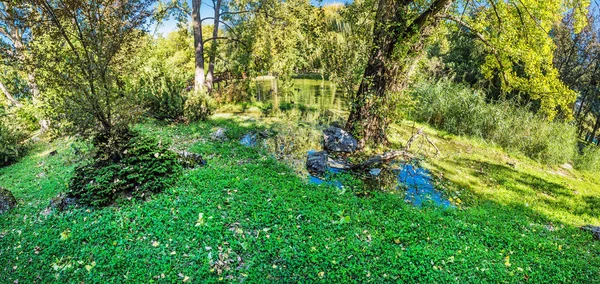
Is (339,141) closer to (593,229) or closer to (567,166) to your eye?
(593,229)

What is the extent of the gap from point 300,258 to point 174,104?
24.8 ft

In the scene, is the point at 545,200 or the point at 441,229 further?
the point at 545,200

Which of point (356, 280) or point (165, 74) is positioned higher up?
point (165, 74)

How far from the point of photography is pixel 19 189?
17.5 feet

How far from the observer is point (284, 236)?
3.66 meters

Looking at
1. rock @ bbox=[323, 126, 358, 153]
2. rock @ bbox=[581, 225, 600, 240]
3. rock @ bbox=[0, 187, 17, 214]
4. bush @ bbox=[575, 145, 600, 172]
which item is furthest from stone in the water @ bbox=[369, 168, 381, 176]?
bush @ bbox=[575, 145, 600, 172]

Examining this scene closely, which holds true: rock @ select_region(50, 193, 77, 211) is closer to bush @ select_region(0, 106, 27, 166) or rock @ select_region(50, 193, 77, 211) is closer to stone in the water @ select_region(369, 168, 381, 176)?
stone in the water @ select_region(369, 168, 381, 176)

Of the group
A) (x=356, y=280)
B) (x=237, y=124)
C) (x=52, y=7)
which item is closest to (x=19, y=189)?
(x=52, y=7)

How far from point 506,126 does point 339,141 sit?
6.24 meters

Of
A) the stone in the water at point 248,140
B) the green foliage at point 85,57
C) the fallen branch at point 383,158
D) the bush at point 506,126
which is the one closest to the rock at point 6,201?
the green foliage at point 85,57

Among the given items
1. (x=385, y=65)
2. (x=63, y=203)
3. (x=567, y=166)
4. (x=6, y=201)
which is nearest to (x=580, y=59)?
(x=567, y=166)

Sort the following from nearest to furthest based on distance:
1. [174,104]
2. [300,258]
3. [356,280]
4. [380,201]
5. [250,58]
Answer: [356,280] < [300,258] < [380,201] < [174,104] < [250,58]

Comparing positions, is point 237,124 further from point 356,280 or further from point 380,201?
point 356,280

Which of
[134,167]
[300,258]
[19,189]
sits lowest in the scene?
[19,189]
